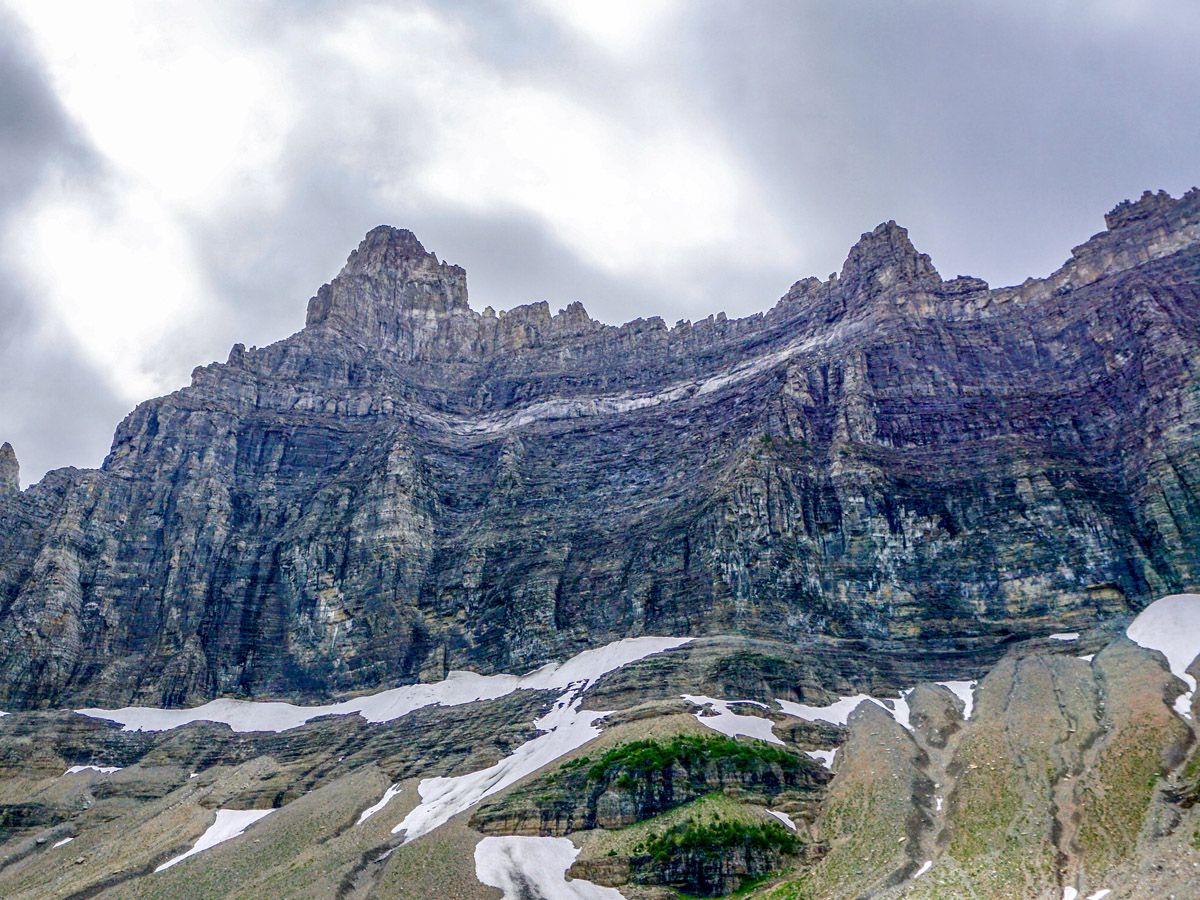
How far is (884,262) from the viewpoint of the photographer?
135500mm

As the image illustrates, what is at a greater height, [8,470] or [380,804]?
[8,470]

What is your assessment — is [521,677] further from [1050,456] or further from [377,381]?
[377,381]

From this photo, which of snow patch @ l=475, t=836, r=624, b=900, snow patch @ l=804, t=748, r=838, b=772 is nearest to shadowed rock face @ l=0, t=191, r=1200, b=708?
snow patch @ l=804, t=748, r=838, b=772

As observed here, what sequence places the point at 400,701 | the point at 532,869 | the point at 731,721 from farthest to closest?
the point at 400,701 → the point at 731,721 → the point at 532,869

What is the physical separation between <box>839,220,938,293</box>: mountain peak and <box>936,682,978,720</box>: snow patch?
75.8 metres

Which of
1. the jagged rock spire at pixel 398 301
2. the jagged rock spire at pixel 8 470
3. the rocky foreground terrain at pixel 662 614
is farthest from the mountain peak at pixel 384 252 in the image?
the jagged rock spire at pixel 8 470

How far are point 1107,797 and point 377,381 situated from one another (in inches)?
5073

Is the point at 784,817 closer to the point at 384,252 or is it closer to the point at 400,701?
the point at 400,701

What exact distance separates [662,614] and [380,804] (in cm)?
3647

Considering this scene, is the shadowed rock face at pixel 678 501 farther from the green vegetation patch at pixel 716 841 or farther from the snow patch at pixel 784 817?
the green vegetation patch at pixel 716 841

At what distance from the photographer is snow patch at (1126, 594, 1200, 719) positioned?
218ft

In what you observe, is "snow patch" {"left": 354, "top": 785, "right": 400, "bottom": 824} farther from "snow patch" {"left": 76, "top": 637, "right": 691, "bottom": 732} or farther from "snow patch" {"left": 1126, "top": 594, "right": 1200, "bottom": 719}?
"snow patch" {"left": 1126, "top": 594, "right": 1200, "bottom": 719}

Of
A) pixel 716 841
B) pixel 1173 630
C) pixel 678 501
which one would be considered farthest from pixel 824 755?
pixel 678 501

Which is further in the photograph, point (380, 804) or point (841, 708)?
point (841, 708)
